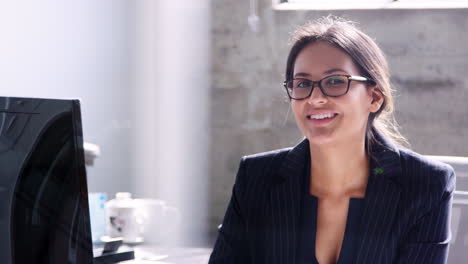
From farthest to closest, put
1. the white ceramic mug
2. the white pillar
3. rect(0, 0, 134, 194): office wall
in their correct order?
the white pillar
rect(0, 0, 134, 194): office wall
the white ceramic mug

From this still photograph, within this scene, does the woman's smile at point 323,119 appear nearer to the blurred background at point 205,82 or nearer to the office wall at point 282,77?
the blurred background at point 205,82

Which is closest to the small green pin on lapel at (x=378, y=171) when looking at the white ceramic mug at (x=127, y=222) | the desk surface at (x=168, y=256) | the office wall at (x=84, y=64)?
the desk surface at (x=168, y=256)

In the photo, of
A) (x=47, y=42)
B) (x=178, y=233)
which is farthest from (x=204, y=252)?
(x=178, y=233)

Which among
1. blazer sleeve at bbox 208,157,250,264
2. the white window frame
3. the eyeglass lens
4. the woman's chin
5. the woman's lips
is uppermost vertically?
the white window frame

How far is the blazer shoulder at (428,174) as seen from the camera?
1.46 metres

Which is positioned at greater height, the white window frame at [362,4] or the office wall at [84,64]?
the white window frame at [362,4]

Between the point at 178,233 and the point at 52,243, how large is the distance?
284cm

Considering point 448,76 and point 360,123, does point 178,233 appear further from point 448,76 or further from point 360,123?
point 360,123

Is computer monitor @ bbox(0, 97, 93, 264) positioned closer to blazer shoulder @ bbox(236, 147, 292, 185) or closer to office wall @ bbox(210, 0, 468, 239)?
blazer shoulder @ bbox(236, 147, 292, 185)

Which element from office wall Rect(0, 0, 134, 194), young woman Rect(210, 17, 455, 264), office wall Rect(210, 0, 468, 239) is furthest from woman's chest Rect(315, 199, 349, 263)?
→ office wall Rect(210, 0, 468, 239)

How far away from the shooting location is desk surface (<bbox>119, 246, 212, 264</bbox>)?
158cm

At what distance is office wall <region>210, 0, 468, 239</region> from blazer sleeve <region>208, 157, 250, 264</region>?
7.10 feet

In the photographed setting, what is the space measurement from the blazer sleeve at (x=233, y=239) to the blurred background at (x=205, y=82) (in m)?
1.81

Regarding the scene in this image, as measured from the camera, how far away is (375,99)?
1.52 metres
